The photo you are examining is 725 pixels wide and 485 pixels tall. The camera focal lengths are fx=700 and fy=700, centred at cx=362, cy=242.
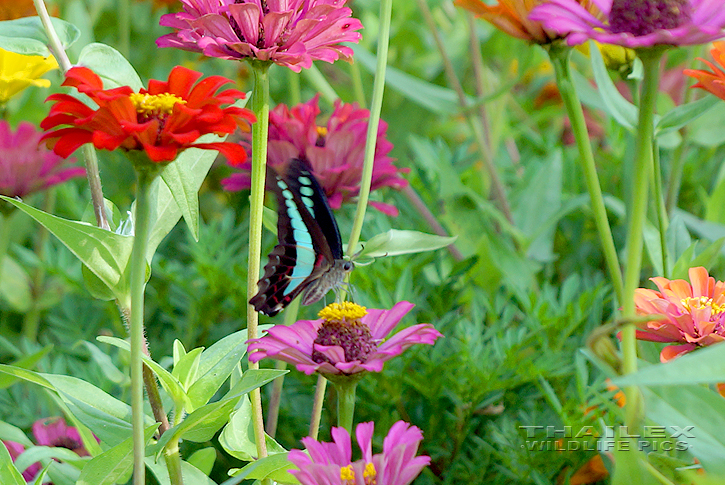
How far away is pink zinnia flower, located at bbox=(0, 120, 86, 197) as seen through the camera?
733 mm

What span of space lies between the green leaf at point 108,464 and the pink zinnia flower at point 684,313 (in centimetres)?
29

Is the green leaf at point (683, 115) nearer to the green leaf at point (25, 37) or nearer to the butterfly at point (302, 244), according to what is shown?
the butterfly at point (302, 244)

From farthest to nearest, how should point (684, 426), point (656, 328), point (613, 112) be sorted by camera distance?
point (613, 112)
point (656, 328)
point (684, 426)

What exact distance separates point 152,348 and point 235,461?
16 cm

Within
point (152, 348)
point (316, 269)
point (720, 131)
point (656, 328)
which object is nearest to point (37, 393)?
point (152, 348)

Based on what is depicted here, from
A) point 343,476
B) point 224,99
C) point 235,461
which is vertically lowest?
point 235,461

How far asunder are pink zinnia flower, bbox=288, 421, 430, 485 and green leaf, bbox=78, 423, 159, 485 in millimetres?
94

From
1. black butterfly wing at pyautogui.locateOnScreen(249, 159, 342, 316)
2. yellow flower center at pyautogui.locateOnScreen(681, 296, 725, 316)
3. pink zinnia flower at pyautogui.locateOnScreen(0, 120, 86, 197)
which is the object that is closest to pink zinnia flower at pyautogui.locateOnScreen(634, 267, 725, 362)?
yellow flower center at pyautogui.locateOnScreen(681, 296, 725, 316)

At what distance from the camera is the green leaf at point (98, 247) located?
0.37 m

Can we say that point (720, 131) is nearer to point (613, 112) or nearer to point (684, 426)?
point (613, 112)

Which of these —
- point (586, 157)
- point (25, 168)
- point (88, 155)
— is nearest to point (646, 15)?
point (586, 157)

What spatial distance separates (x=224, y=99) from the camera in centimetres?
36

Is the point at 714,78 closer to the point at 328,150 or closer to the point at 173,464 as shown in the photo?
the point at 328,150

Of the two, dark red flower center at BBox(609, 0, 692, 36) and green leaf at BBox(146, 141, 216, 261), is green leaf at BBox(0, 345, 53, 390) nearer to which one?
green leaf at BBox(146, 141, 216, 261)
